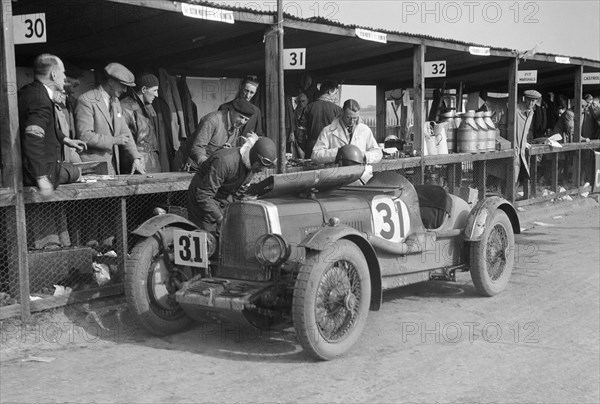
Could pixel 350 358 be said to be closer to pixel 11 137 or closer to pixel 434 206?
pixel 434 206

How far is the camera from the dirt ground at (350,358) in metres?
4.12

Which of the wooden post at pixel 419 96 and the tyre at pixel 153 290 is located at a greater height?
the wooden post at pixel 419 96

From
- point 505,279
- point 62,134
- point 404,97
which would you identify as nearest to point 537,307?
point 505,279

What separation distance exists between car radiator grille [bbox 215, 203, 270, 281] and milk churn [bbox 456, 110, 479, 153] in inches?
246

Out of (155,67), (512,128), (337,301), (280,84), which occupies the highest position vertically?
(155,67)

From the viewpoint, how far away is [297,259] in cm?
502

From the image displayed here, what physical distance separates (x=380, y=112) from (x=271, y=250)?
10597 mm

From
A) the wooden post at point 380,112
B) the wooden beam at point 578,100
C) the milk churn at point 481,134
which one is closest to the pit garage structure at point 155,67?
the milk churn at point 481,134

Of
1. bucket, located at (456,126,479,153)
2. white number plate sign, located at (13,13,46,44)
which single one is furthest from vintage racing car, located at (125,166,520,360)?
bucket, located at (456,126,479,153)

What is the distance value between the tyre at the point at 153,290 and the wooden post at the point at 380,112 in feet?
32.3

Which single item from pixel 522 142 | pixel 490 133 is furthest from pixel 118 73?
pixel 522 142

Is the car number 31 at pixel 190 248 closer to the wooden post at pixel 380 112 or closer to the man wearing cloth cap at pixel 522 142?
the man wearing cloth cap at pixel 522 142

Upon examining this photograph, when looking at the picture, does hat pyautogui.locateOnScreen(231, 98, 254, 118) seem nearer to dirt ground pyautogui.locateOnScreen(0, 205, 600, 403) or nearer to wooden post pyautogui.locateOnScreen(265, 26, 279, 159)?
wooden post pyautogui.locateOnScreen(265, 26, 279, 159)

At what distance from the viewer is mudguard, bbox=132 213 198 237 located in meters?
5.14
